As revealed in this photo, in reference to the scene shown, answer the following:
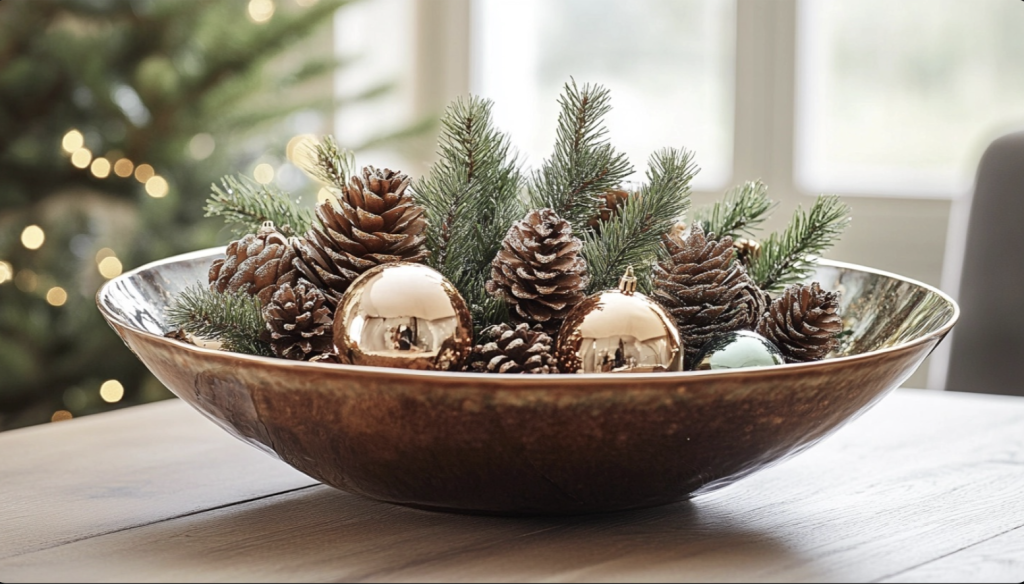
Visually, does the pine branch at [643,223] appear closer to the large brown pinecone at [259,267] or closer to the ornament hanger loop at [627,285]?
the ornament hanger loop at [627,285]

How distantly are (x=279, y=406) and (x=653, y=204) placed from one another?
253mm

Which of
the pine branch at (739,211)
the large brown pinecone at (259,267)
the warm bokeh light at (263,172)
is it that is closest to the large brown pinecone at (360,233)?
the large brown pinecone at (259,267)

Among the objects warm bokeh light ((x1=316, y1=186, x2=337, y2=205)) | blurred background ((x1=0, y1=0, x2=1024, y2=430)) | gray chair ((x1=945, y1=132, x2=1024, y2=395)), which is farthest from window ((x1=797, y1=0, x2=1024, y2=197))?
warm bokeh light ((x1=316, y1=186, x2=337, y2=205))

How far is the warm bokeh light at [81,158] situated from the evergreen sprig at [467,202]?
1.38 metres

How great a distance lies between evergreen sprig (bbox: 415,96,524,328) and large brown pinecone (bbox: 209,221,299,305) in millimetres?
85

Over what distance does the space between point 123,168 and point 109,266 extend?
187mm

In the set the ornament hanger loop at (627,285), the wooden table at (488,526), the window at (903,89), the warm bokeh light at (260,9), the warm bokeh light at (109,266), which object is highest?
the warm bokeh light at (260,9)

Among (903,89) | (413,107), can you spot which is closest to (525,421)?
(903,89)

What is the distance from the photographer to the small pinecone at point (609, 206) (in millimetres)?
678

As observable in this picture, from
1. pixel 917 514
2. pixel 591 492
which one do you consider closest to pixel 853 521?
pixel 917 514

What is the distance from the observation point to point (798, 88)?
2281mm

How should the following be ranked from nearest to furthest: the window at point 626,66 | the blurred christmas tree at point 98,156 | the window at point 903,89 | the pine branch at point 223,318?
the pine branch at point 223,318, the blurred christmas tree at point 98,156, the window at point 903,89, the window at point 626,66

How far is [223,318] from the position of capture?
558mm

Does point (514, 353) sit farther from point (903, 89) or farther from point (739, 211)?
point (903, 89)
